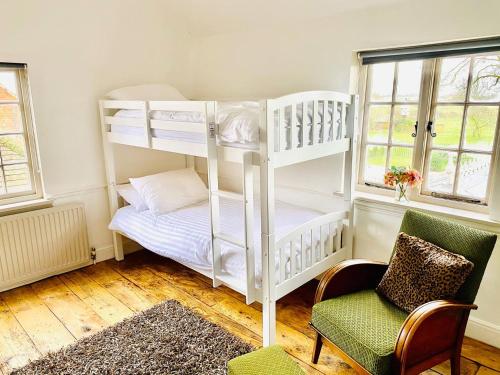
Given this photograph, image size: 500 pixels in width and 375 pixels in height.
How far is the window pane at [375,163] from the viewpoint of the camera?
2.68 m

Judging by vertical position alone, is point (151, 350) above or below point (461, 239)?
below

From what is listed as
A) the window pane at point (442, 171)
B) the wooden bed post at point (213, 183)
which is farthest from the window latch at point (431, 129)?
the wooden bed post at point (213, 183)

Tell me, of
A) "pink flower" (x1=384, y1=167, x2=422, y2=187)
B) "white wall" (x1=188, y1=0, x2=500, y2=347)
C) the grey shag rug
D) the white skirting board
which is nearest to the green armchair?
"pink flower" (x1=384, y1=167, x2=422, y2=187)

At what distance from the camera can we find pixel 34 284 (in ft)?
9.92

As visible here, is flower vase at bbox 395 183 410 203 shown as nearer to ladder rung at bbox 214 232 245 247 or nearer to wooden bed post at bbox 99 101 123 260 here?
ladder rung at bbox 214 232 245 247

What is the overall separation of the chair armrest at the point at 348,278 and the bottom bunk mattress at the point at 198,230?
0.30 meters

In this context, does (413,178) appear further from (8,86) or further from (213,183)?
(8,86)

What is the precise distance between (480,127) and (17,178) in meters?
3.45

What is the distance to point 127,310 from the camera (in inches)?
104

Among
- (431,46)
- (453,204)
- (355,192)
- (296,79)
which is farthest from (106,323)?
(431,46)

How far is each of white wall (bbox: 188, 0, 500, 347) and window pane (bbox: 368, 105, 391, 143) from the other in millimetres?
250

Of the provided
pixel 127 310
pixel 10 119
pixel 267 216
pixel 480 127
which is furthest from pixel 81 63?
pixel 480 127

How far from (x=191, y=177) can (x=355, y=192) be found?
5.00 feet

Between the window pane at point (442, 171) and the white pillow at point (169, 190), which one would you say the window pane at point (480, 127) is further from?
the white pillow at point (169, 190)
